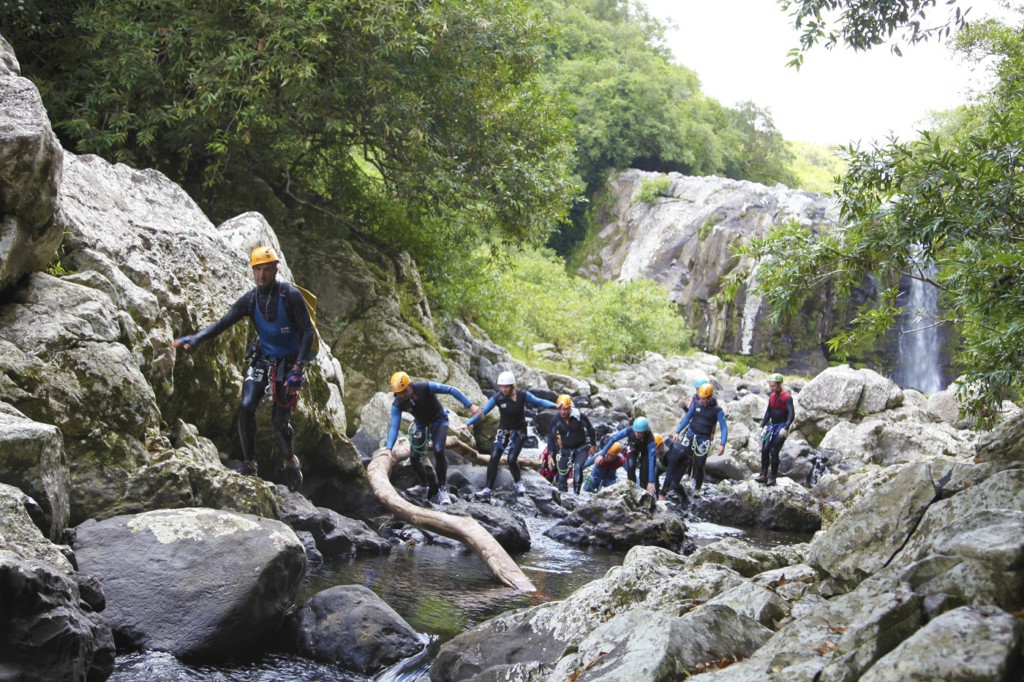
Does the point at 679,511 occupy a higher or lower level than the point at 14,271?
lower

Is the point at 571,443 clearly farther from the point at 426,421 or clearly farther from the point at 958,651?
the point at 958,651

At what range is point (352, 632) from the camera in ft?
22.7

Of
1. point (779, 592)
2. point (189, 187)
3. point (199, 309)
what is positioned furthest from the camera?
point (189, 187)

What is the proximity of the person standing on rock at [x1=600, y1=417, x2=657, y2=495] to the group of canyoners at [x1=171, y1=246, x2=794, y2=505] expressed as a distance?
0.02 m

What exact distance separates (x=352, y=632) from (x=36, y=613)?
2503mm

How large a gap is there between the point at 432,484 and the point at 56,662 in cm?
851

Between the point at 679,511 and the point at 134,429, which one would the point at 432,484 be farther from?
the point at 134,429

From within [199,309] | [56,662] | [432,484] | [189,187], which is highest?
[189,187]

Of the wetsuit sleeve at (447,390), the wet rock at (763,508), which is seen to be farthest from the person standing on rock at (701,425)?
the wetsuit sleeve at (447,390)

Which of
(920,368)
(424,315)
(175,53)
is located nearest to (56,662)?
(175,53)

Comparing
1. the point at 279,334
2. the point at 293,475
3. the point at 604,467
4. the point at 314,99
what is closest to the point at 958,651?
the point at 279,334

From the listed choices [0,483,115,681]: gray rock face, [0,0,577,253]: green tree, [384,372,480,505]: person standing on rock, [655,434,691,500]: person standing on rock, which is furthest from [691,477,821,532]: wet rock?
[0,483,115,681]: gray rock face

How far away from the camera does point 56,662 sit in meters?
5.10

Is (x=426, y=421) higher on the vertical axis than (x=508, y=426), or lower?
higher
